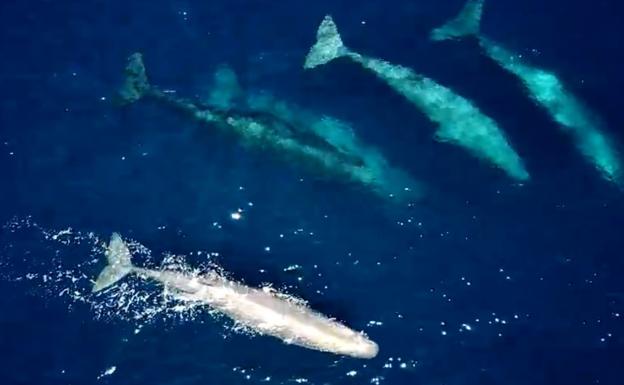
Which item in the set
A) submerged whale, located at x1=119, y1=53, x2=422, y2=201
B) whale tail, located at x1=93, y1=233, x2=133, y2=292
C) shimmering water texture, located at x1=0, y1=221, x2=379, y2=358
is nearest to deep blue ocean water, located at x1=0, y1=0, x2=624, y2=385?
shimmering water texture, located at x1=0, y1=221, x2=379, y2=358

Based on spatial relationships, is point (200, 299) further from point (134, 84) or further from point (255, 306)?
point (134, 84)

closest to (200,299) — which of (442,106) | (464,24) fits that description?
(442,106)

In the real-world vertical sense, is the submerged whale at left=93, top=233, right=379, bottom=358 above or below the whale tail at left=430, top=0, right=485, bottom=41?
below

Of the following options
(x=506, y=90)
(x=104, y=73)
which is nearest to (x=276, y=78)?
(x=104, y=73)

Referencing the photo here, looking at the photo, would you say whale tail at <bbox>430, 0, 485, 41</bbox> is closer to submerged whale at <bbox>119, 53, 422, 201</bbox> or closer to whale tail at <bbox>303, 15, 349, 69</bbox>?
whale tail at <bbox>303, 15, 349, 69</bbox>

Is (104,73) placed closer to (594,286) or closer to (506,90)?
(506,90)
